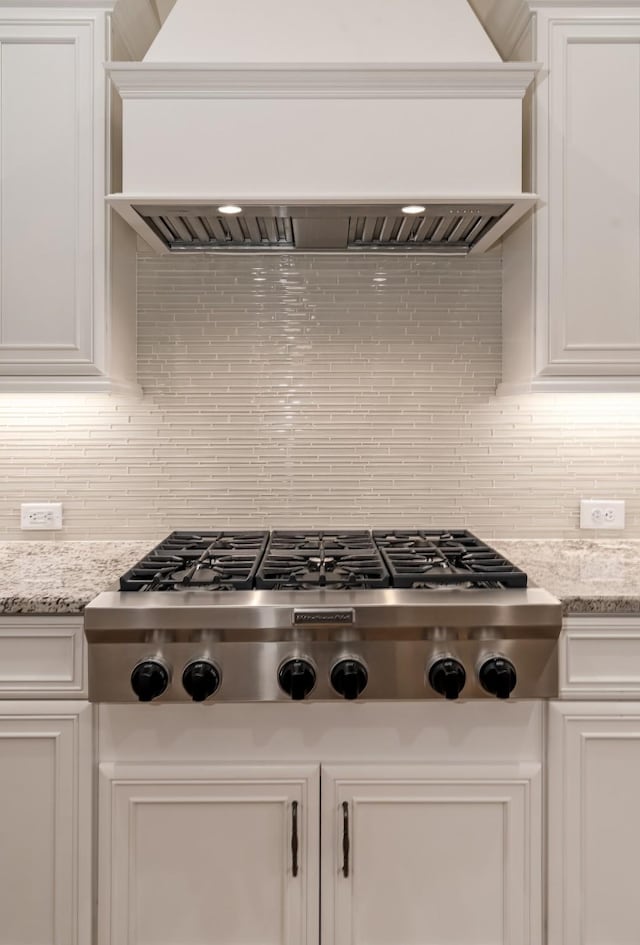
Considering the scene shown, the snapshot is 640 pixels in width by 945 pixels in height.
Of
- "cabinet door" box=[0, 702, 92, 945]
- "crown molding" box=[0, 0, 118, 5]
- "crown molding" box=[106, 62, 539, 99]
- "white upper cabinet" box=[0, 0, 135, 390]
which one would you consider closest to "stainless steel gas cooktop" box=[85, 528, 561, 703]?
"cabinet door" box=[0, 702, 92, 945]

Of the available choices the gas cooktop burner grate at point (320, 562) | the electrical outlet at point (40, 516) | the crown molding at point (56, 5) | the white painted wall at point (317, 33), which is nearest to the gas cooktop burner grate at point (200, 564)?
the gas cooktop burner grate at point (320, 562)

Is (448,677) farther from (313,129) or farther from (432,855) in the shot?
(313,129)

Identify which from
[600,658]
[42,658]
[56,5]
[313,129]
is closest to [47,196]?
[56,5]

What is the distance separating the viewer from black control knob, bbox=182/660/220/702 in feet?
4.36

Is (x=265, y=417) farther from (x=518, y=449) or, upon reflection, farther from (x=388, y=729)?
(x=388, y=729)

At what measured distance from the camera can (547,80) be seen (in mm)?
1718

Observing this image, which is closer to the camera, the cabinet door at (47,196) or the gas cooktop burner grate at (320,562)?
the gas cooktop burner grate at (320,562)

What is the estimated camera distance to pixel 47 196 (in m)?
1.73

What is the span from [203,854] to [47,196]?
5.11 ft

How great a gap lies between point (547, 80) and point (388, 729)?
1.58 m

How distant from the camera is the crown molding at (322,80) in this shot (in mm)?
1604

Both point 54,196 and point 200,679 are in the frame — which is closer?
point 200,679

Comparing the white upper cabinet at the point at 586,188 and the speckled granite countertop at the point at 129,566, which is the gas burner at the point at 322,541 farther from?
the white upper cabinet at the point at 586,188

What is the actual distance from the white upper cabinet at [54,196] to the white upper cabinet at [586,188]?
109 cm
